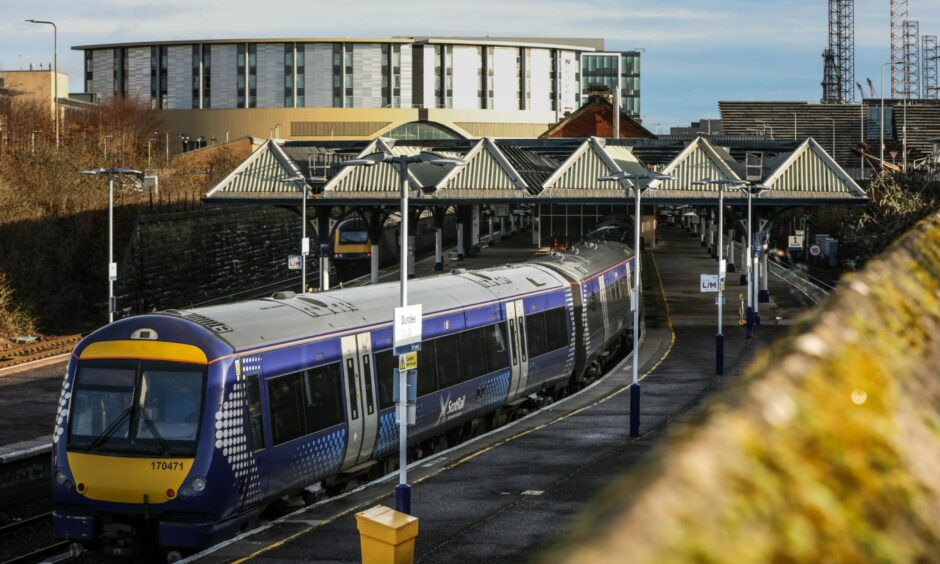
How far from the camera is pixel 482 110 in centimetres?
15062

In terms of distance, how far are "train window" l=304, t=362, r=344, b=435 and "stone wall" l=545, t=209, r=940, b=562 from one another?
590 inches

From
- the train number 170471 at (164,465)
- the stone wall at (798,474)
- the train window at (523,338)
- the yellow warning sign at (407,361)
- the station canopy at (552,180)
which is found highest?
the station canopy at (552,180)

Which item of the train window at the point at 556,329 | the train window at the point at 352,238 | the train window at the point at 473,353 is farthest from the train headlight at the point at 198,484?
the train window at the point at 352,238

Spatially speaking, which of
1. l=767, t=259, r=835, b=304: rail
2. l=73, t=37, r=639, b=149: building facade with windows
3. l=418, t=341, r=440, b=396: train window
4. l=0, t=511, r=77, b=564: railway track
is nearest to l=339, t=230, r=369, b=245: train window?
l=767, t=259, r=835, b=304: rail

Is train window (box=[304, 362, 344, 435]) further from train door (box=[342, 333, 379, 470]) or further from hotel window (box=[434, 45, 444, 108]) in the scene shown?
hotel window (box=[434, 45, 444, 108])

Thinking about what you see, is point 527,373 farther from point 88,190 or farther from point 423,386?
point 88,190

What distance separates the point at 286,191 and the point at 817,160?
22816 mm

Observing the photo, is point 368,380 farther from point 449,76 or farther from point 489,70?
point 489,70

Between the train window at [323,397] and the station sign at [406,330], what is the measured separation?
1334 millimetres

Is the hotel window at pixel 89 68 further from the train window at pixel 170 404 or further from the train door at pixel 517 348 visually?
the train window at pixel 170 404

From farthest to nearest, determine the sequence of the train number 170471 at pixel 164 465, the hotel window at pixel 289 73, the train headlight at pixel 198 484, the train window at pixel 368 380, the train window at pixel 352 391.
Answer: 1. the hotel window at pixel 289 73
2. the train window at pixel 368 380
3. the train window at pixel 352 391
4. the train number 170471 at pixel 164 465
5. the train headlight at pixel 198 484

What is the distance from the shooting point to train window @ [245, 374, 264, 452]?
17.0 metres

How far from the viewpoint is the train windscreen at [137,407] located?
16.4m

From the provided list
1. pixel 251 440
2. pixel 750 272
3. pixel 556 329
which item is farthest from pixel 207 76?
pixel 251 440
